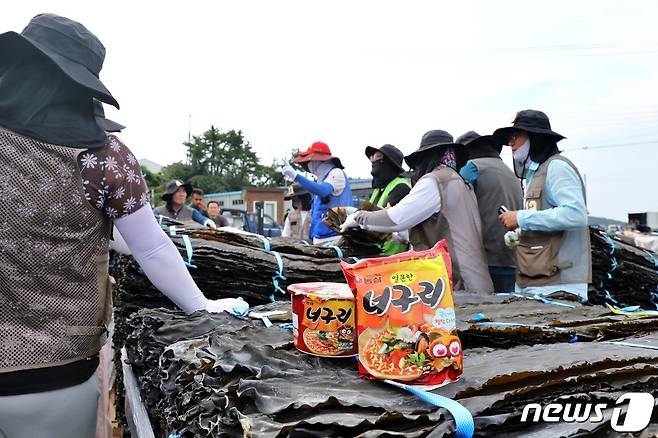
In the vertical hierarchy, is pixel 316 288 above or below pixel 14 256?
below

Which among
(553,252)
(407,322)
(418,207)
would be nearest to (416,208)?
(418,207)

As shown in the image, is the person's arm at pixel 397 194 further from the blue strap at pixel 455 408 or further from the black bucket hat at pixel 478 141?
the blue strap at pixel 455 408

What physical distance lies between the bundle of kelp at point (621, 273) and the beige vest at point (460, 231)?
42.5 inches

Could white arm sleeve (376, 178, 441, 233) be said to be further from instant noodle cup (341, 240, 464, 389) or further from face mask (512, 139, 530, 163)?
instant noodle cup (341, 240, 464, 389)

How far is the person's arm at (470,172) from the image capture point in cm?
382

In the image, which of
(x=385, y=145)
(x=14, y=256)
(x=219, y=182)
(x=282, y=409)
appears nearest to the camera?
(x=282, y=409)

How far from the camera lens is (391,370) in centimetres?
120

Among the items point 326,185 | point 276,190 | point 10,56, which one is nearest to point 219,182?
point 276,190

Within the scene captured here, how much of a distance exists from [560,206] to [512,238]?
38cm

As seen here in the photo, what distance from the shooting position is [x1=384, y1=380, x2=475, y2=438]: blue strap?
0.99 metres

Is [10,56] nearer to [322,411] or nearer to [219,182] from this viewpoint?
[322,411]

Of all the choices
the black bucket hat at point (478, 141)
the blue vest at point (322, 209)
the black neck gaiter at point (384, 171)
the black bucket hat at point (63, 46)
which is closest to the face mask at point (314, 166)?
the blue vest at point (322, 209)

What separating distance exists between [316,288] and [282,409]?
1.86 feet

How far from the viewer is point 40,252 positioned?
1579mm
